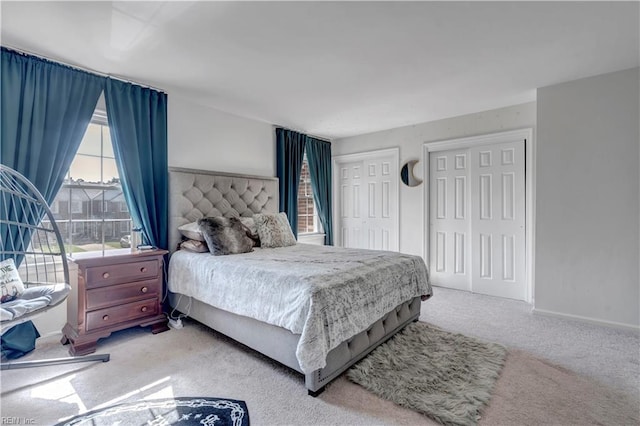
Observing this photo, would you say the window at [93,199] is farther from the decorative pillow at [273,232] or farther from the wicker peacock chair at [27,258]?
the decorative pillow at [273,232]

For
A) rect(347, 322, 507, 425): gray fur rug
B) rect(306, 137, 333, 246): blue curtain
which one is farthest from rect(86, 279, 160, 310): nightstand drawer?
rect(306, 137, 333, 246): blue curtain

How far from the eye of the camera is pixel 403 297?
2543 millimetres

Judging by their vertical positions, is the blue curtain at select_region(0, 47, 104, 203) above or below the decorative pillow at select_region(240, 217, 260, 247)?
above

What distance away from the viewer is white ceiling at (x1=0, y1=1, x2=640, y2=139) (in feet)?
6.15

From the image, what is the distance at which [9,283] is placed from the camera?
1.97 meters

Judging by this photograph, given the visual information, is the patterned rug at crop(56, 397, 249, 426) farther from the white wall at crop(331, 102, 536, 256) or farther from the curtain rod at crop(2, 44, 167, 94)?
the white wall at crop(331, 102, 536, 256)

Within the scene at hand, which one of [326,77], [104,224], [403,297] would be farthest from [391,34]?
[104,224]

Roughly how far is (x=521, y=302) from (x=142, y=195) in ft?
14.5

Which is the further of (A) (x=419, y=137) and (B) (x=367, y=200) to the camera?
(B) (x=367, y=200)

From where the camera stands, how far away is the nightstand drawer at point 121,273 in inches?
92.7

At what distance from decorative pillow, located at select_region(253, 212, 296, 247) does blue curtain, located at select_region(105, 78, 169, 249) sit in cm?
98

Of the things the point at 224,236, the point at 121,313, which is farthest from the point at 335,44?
the point at 121,313

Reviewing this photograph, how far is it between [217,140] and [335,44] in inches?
81.7

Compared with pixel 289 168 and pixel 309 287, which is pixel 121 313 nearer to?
pixel 309 287
